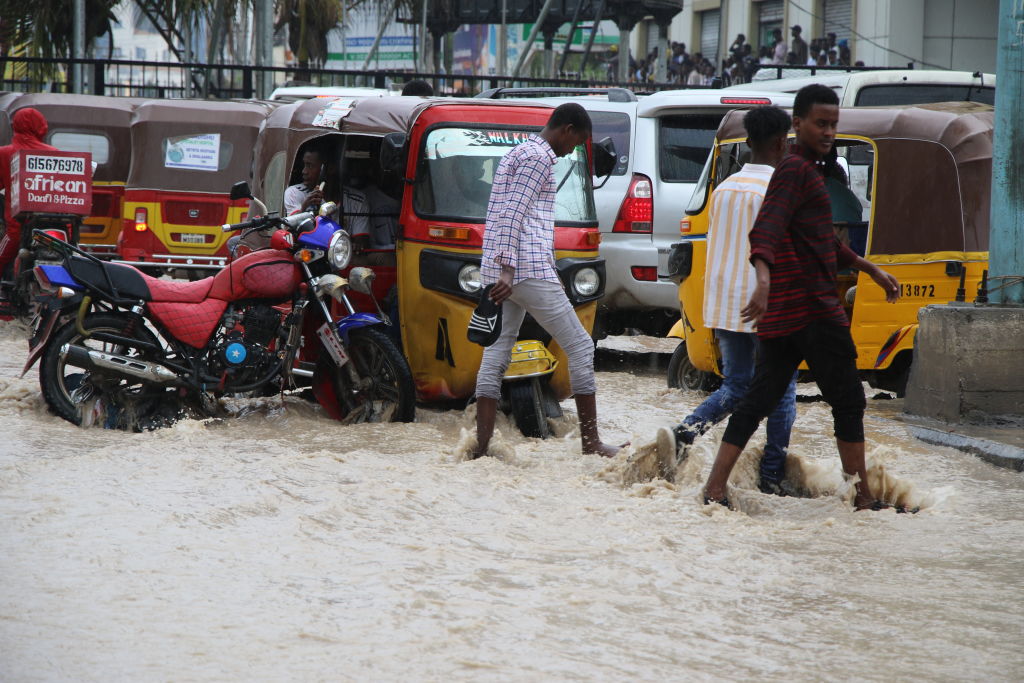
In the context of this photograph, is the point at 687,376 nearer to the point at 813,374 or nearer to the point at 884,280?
the point at 884,280

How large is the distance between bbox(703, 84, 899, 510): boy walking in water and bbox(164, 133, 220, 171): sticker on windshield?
11119mm

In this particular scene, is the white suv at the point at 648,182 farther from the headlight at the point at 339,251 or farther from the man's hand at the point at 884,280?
the man's hand at the point at 884,280

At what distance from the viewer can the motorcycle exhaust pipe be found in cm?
716

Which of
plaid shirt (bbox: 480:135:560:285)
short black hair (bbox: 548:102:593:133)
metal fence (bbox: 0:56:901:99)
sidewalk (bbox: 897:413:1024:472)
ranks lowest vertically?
sidewalk (bbox: 897:413:1024:472)

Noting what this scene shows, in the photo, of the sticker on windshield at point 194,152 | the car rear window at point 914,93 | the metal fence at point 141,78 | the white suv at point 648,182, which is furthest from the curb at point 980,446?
the metal fence at point 141,78

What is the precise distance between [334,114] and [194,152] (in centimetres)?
652

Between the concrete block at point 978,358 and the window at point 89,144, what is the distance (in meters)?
10.5

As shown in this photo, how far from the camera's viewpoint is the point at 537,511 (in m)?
5.45

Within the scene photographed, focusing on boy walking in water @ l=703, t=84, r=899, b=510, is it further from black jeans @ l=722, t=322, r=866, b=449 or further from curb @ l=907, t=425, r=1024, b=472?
curb @ l=907, t=425, r=1024, b=472

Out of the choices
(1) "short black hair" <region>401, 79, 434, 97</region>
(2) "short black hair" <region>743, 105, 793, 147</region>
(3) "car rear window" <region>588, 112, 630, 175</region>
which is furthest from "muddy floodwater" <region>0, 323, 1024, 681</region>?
(1) "short black hair" <region>401, 79, 434, 97</region>

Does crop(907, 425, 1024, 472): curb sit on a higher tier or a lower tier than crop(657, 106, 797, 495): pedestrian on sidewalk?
lower

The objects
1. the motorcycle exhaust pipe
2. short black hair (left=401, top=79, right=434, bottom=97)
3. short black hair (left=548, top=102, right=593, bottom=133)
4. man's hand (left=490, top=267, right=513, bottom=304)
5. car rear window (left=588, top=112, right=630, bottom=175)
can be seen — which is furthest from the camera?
short black hair (left=401, top=79, right=434, bottom=97)

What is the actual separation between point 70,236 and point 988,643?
975cm

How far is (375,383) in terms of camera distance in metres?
7.61
